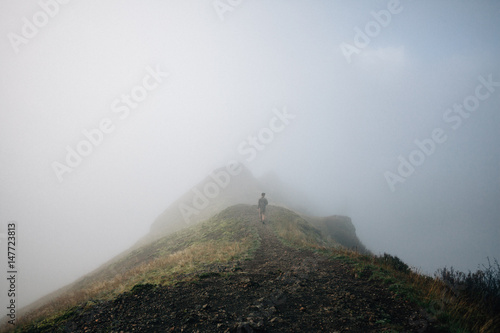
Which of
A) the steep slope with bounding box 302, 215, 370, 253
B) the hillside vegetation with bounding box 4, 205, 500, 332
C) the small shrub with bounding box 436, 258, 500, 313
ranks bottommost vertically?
the steep slope with bounding box 302, 215, 370, 253

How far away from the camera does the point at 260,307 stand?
6496mm

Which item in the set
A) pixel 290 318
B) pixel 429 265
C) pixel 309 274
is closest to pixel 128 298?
pixel 290 318

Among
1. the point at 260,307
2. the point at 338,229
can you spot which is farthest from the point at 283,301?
the point at 338,229

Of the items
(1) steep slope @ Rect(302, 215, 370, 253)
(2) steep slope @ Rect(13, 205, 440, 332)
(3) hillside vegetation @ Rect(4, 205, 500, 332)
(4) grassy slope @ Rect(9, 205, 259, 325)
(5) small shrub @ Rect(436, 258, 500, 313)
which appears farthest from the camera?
(1) steep slope @ Rect(302, 215, 370, 253)

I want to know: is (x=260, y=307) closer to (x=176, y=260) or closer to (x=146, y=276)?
(x=146, y=276)

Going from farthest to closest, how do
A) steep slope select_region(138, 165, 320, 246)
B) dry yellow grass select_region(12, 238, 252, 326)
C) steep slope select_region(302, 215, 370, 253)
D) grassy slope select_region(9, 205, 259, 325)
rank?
steep slope select_region(138, 165, 320, 246), steep slope select_region(302, 215, 370, 253), grassy slope select_region(9, 205, 259, 325), dry yellow grass select_region(12, 238, 252, 326)

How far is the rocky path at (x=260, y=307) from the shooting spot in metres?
5.50

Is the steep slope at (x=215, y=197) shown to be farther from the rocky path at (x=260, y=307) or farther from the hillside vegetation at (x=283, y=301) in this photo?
the rocky path at (x=260, y=307)

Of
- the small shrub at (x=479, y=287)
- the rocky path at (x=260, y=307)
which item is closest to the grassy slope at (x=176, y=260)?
the rocky path at (x=260, y=307)

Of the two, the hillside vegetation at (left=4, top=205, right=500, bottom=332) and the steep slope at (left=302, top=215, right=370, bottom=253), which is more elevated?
the hillside vegetation at (left=4, top=205, right=500, bottom=332)

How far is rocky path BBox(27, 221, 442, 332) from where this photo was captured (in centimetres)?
550

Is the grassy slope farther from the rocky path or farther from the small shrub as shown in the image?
the small shrub

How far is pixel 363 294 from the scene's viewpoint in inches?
275

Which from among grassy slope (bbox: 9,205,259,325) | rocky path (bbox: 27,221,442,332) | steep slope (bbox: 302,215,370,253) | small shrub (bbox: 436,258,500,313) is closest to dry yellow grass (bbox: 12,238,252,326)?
grassy slope (bbox: 9,205,259,325)
